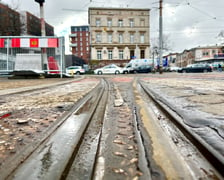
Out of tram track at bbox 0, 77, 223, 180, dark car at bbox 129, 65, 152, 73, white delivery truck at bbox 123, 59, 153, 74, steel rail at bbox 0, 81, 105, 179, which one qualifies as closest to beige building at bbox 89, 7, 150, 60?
white delivery truck at bbox 123, 59, 153, 74

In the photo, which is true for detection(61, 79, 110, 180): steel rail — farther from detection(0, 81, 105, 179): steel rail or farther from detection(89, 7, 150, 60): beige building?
detection(89, 7, 150, 60): beige building

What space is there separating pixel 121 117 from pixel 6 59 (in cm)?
1504

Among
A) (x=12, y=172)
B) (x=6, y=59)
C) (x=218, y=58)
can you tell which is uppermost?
(x=218, y=58)

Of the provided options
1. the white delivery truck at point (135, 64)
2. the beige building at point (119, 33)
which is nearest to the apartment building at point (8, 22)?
the beige building at point (119, 33)

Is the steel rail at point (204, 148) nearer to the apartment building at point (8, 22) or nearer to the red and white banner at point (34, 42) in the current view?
the red and white banner at point (34, 42)

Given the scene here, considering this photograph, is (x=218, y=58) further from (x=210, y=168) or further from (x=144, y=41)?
(x=210, y=168)

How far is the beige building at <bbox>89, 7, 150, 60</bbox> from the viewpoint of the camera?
4803 cm

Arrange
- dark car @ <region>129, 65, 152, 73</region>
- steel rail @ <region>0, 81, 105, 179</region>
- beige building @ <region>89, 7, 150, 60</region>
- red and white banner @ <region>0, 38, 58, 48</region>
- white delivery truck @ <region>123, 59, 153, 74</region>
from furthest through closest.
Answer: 1. beige building @ <region>89, 7, 150, 60</region>
2. white delivery truck @ <region>123, 59, 153, 74</region>
3. dark car @ <region>129, 65, 152, 73</region>
4. red and white banner @ <region>0, 38, 58, 48</region>
5. steel rail @ <region>0, 81, 105, 179</region>

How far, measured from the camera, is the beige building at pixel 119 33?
158 ft

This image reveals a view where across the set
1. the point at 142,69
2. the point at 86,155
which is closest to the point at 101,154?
the point at 86,155

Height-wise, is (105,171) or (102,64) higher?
(102,64)

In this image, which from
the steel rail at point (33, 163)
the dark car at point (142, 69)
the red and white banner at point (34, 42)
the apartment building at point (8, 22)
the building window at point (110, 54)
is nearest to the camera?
the steel rail at point (33, 163)

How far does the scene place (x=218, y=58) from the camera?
66.7 metres

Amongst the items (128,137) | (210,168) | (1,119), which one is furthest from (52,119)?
(210,168)
